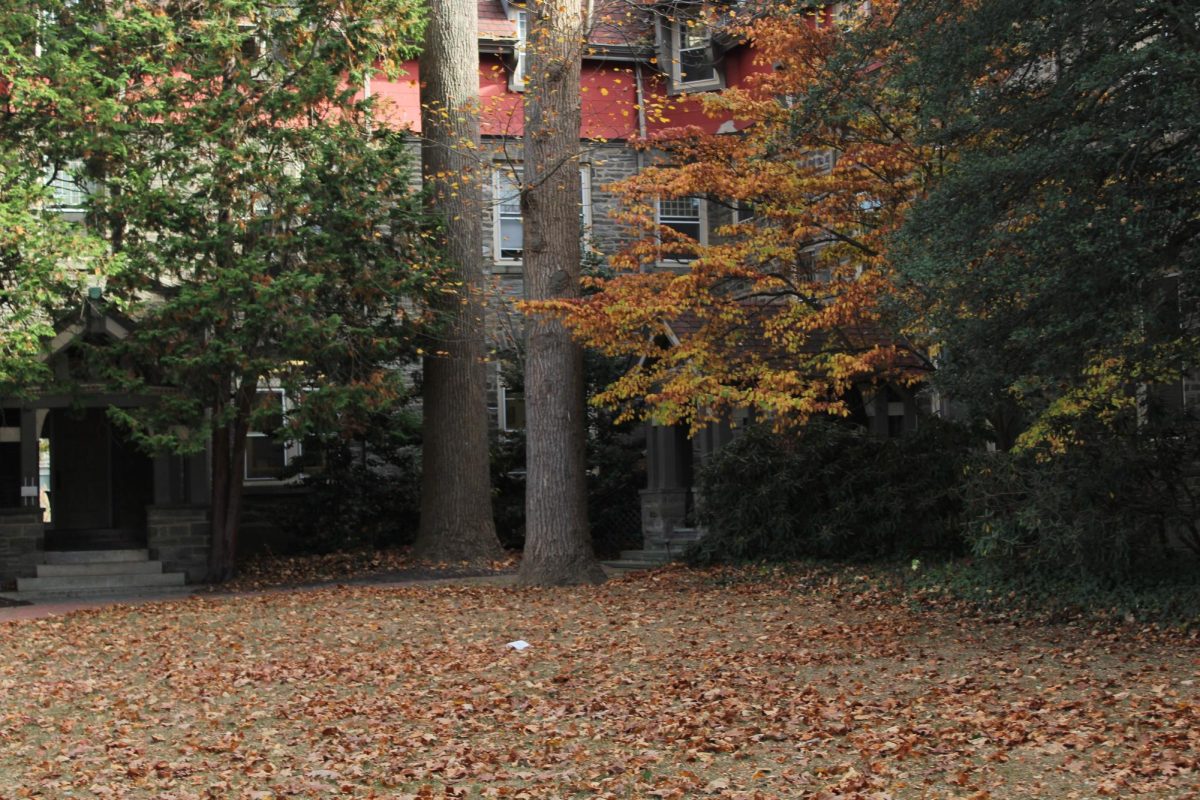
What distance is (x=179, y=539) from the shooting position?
779 inches

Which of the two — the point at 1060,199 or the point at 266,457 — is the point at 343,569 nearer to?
the point at 266,457

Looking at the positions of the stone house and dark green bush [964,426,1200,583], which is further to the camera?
the stone house

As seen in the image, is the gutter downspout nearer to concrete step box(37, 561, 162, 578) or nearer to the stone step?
concrete step box(37, 561, 162, 578)

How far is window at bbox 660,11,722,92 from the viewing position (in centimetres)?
2581

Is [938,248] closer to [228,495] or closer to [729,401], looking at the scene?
[729,401]

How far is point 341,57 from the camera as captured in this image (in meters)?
18.6

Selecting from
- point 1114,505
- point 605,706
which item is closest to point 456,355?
point 1114,505

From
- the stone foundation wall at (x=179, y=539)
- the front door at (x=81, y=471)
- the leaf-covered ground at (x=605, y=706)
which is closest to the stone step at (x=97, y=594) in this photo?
the stone foundation wall at (x=179, y=539)

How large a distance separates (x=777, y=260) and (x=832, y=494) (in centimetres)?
322

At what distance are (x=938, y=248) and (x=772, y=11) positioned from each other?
5591 mm

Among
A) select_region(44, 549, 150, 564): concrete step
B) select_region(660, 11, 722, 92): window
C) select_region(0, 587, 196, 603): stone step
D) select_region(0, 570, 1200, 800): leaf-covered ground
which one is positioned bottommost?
select_region(0, 570, 1200, 800): leaf-covered ground

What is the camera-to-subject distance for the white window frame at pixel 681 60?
2577 centimetres

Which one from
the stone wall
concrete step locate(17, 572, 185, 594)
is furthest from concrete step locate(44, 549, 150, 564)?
the stone wall

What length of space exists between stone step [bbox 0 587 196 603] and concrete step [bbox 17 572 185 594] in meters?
0.07
